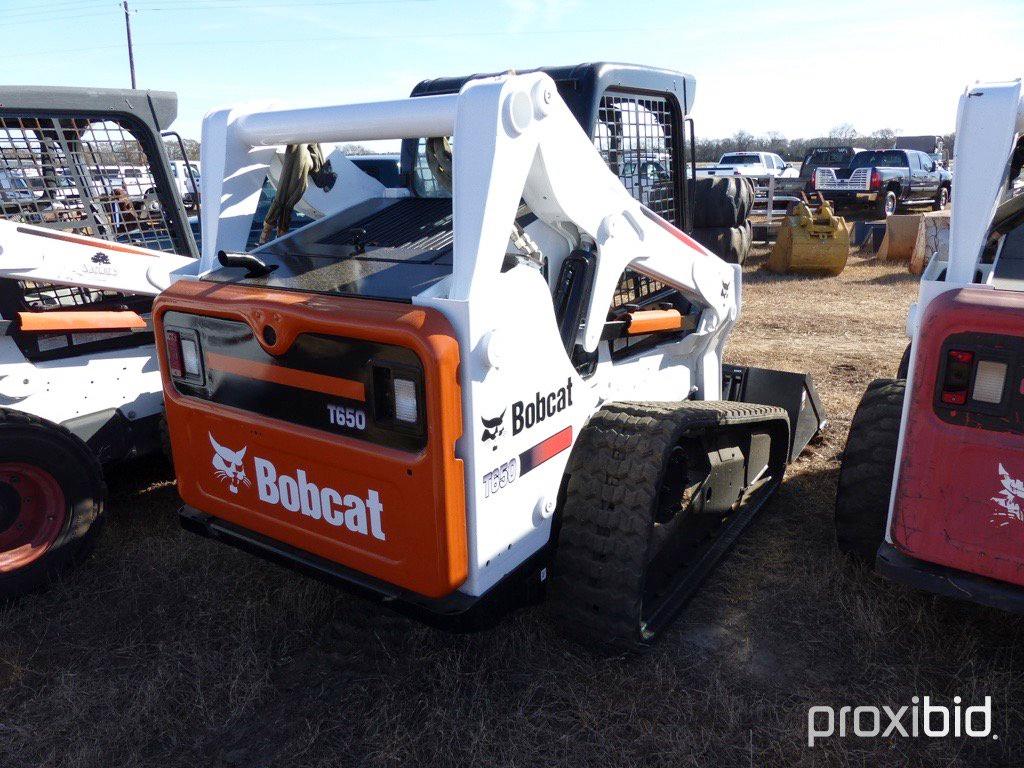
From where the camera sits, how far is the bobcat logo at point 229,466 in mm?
2846

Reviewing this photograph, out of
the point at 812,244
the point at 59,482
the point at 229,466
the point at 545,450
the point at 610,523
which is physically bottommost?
the point at 812,244

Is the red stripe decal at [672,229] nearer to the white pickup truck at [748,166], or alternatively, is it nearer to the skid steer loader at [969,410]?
the skid steer loader at [969,410]

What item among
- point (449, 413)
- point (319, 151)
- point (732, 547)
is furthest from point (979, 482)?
point (319, 151)

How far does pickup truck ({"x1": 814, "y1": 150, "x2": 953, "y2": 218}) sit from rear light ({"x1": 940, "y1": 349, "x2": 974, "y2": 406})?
19307 mm

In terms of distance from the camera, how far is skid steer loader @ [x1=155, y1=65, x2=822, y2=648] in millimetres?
2275

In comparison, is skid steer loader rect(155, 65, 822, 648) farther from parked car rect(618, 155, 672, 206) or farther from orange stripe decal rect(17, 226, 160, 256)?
orange stripe decal rect(17, 226, 160, 256)

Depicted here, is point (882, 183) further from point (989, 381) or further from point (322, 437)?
point (322, 437)

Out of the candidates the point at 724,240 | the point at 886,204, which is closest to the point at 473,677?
the point at 724,240

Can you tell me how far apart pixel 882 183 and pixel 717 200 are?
1814 centimetres

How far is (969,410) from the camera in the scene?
2318 mm

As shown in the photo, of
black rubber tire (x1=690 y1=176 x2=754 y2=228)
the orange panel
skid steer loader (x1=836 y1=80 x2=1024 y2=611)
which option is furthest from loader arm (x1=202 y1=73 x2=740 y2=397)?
skid steer loader (x1=836 y1=80 x2=1024 y2=611)

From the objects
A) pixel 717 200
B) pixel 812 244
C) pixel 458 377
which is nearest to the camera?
pixel 458 377

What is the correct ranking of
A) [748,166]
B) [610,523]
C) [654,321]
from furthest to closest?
[748,166] → [654,321] → [610,523]

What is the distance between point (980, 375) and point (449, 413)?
1536 millimetres
